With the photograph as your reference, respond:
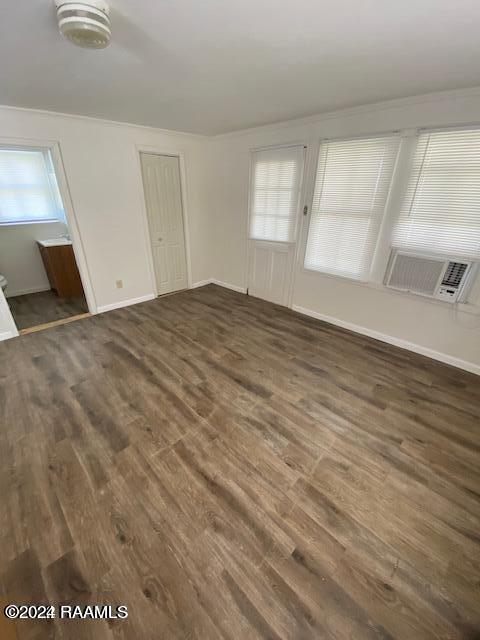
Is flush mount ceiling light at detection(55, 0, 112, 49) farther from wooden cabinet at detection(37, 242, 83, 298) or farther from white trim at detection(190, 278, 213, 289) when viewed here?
white trim at detection(190, 278, 213, 289)

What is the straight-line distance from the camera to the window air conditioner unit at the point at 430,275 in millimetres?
2494

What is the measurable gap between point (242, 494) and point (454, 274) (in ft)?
8.99

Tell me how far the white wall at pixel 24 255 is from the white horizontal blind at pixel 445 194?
5.23 m

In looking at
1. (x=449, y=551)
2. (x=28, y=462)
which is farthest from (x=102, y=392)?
(x=449, y=551)

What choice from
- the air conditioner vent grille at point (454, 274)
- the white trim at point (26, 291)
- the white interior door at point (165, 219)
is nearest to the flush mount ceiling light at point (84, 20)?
the white interior door at point (165, 219)

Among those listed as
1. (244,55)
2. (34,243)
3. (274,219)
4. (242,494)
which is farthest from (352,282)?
(34,243)

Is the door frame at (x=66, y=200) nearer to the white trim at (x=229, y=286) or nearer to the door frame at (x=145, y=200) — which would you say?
the door frame at (x=145, y=200)

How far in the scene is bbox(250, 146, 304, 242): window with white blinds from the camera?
135 inches

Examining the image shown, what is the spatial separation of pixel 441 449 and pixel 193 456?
176 centimetres

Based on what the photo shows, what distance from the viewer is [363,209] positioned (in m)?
2.93

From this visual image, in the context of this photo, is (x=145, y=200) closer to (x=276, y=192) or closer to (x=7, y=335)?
(x=276, y=192)

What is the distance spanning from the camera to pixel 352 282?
325cm

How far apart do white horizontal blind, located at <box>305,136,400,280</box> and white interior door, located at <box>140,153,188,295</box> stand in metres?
2.25

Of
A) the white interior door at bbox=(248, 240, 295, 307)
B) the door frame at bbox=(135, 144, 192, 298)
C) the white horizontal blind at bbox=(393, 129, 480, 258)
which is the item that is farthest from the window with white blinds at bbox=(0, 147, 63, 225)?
the white horizontal blind at bbox=(393, 129, 480, 258)
